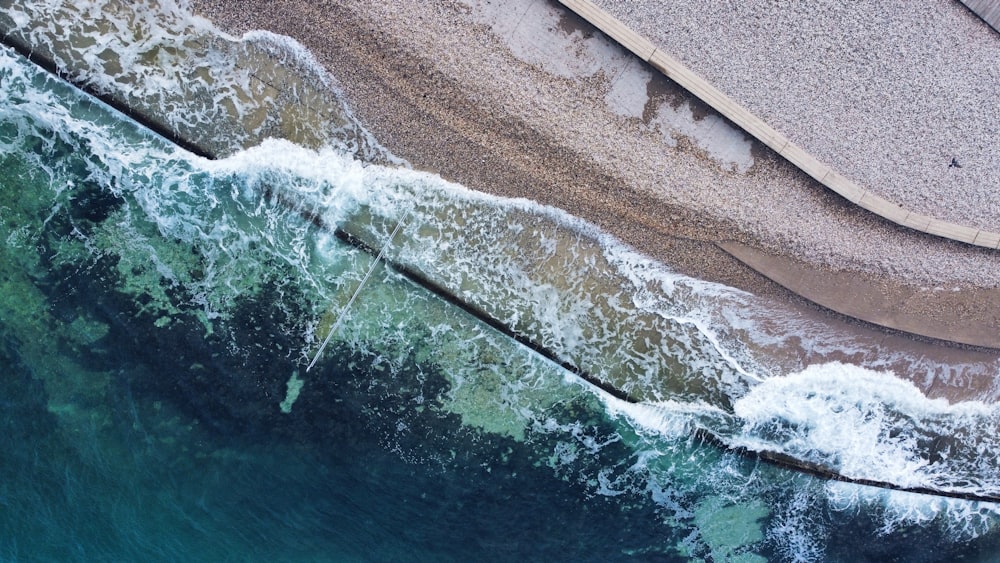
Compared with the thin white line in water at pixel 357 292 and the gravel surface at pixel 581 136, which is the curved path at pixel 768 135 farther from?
the thin white line in water at pixel 357 292

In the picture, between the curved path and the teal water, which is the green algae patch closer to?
the teal water

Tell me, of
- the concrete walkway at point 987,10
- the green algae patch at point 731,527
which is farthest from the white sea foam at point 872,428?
the concrete walkway at point 987,10

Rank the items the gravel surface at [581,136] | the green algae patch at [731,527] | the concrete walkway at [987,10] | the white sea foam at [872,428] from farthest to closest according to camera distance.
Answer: the green algae patch at [731,527] → the white sea foam at [872,428] → the gravel surface at [581,136] → the concrete walkway at [987,10]

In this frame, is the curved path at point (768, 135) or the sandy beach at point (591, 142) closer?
the curved path at point (768, 135)

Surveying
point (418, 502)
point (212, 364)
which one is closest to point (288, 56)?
point (212, 364)

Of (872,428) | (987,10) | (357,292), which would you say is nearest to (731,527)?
(872,428)

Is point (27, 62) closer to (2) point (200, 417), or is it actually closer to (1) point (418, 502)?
(2) point (200, 417)
